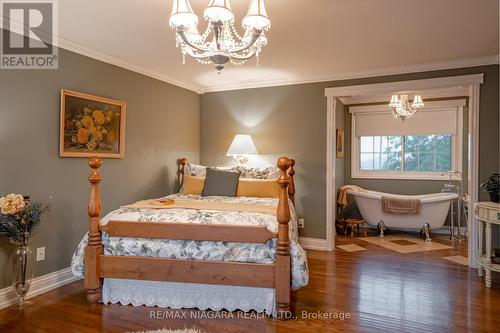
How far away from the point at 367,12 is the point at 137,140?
282cm

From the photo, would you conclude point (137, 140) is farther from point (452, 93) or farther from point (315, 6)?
point (452, 93)

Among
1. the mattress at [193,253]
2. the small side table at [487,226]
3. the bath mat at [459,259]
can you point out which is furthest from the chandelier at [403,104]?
the mattress at [193,253]

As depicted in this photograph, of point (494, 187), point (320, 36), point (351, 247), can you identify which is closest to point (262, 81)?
point (320, 36)

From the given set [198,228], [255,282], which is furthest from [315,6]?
[255,282]

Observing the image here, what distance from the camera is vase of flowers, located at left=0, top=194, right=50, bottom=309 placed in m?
2.50

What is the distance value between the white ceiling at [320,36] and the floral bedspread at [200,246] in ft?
5.14

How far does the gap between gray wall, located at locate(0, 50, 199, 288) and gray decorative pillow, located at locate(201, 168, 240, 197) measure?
31.4 inches

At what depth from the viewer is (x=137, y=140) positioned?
13.3 ft

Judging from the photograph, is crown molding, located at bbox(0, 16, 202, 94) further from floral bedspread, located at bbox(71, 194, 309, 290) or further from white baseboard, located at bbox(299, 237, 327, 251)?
white baseboard, located at bbox(299, 237, 327, 251)

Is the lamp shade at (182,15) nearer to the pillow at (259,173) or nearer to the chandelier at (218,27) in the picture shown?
the chandelier at (218,27)

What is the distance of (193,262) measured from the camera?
2.56 m

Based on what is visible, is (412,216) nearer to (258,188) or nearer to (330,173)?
(330,173)

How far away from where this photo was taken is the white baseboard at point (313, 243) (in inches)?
177

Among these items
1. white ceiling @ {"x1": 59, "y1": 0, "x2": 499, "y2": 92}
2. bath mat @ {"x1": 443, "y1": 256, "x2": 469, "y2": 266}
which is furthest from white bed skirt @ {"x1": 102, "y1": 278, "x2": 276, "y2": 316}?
bath mat @ {"x1": 443, "y1": 256, "x2": 469, "y2": 266}
